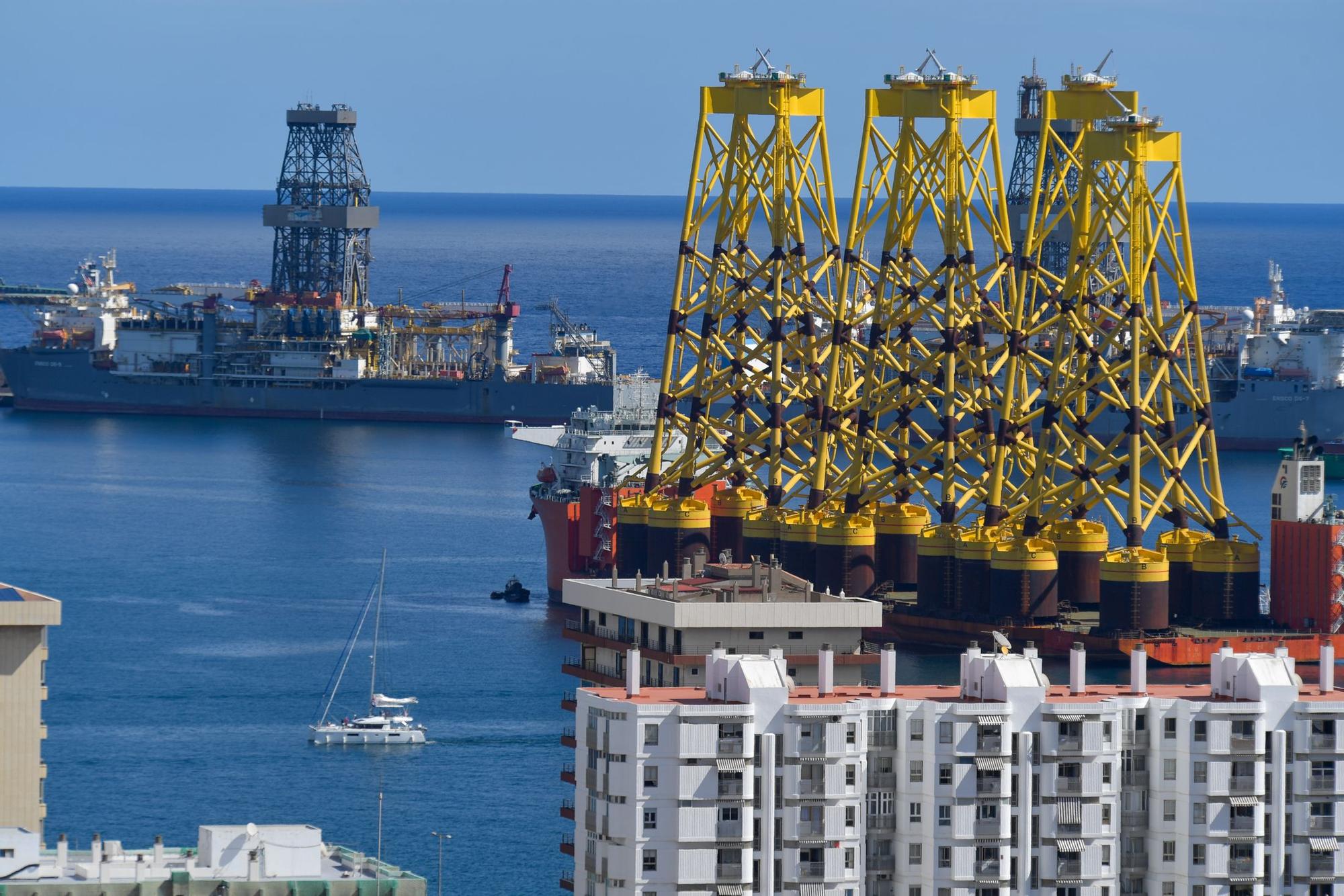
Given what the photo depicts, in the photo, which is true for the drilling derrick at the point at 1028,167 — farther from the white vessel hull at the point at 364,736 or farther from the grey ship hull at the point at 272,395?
the white vessel hull at the point at 364,736

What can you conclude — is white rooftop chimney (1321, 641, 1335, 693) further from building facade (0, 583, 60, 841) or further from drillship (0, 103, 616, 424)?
drillship (0, 103, 616, 424)

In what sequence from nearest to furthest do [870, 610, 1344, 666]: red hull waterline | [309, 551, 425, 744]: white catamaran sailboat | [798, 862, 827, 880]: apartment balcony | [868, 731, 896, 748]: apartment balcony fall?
1. [798, 862, 827, 880]: apartment balcony
2. [868, 731, 896, 748]: apartment balcony
3. [309, 551, 425, 744]: white catamaran sailboat
4. [870, 610, 1344, 666]: red hull waterline

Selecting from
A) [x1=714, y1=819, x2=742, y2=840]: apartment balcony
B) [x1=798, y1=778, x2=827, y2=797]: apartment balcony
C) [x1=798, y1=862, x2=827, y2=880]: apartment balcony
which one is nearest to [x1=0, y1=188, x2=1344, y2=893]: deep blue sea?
[x1=798, y1=862, x2=827, y2=880]: apartment balcony

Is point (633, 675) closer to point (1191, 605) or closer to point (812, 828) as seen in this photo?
point (812, 828)

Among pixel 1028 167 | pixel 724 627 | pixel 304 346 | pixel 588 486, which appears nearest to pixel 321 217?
pixel 304 346

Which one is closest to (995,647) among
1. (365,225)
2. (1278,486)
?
(1278,486)

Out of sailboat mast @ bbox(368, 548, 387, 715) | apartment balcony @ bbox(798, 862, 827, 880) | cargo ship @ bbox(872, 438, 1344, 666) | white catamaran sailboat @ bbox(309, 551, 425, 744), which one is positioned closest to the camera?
apartment balcony @ bbox(798, 862, 827, 880)
